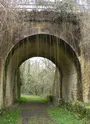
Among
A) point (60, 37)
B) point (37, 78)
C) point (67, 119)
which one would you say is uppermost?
point (60, 37)

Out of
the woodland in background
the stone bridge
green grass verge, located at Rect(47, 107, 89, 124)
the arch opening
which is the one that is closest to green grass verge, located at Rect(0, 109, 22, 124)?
green grass verge, located at Rect(47, 107, 89, 124)

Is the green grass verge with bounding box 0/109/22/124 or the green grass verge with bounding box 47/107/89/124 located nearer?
the green grass verge with bounding box 47/107/89/124

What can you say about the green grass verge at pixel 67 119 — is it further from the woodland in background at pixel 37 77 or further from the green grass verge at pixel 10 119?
the woodland in background at pixel 37 77

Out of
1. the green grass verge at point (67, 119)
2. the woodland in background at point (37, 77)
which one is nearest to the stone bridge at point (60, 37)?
the green grass verge at point (67, 119)

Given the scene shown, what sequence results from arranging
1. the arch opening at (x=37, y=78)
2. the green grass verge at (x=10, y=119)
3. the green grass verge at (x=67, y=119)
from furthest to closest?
the arch opening at (x=37, y=78), the green grass verge at (x=10, y=119), the green grass verge at (x=67, y=119)

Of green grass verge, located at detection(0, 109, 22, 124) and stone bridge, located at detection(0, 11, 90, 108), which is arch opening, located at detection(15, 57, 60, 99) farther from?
green grass verge, located at detection(0, 109, 22, 124)

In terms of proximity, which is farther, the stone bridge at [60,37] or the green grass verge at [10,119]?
the stone bridge at [60,37]

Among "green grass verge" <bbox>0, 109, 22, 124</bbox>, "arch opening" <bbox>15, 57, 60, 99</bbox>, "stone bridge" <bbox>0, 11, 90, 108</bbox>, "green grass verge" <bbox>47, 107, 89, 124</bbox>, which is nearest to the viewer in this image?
"green grass verge" <bbox>47, 107, 89, 124</bbox>

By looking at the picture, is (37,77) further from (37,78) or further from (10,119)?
(10,119)

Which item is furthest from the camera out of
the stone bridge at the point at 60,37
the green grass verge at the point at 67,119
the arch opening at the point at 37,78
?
the arch opening at the point at 37,78

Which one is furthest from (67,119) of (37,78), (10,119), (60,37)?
(37,78)

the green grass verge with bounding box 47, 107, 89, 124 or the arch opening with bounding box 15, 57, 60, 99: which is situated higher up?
the arch opening with bounding box 15, 57, 60, 99

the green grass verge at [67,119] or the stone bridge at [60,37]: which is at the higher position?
the stone bridge at [60,37]

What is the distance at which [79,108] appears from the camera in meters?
9.90
